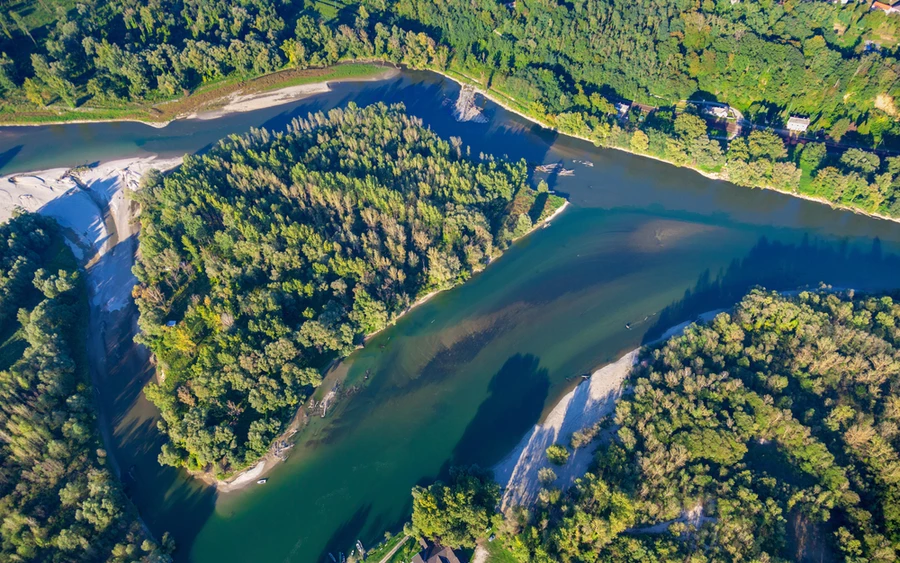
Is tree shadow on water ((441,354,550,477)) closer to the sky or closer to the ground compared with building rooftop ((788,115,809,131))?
closer to the ground

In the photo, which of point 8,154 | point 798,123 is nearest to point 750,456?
point 798,123

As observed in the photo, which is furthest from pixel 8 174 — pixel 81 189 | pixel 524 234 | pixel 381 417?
pixel 524 234

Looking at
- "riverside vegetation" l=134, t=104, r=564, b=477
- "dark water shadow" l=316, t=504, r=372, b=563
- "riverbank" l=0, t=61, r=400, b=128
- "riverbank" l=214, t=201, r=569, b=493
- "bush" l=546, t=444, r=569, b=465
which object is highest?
"riverbank" l=0, t=61, r=400, b=128

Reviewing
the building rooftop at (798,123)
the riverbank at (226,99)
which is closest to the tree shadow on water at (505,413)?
the building rooftop at (798,123)

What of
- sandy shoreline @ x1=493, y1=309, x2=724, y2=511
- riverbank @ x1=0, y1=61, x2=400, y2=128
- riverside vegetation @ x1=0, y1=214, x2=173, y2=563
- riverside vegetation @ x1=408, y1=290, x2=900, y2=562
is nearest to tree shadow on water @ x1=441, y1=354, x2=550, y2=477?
sandy shoreline @ x1=493, y1=309, x2=724, y2=511

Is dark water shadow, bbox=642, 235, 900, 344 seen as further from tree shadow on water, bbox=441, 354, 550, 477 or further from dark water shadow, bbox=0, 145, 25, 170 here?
dark water shadow, bbox=0, 145, 25, 170

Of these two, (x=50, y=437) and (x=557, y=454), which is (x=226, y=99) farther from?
(x=557, y=454)
